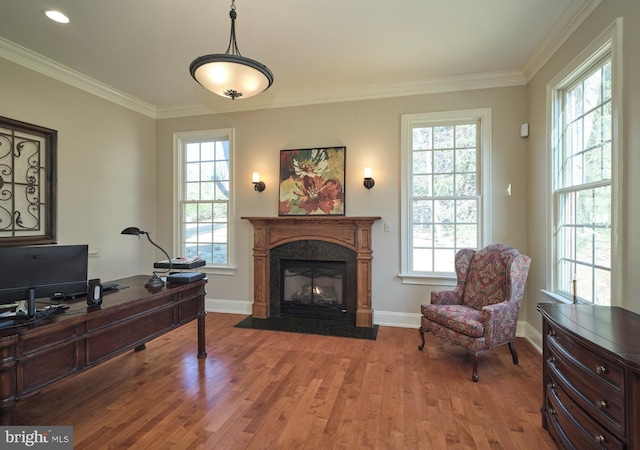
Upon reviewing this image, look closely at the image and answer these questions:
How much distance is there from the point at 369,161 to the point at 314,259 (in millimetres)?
1450

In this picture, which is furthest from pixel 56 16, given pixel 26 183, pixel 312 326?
pixel 312 326

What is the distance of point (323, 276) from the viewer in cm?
410

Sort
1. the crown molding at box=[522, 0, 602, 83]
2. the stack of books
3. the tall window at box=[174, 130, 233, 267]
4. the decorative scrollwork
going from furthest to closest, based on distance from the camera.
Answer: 1. the tall window at box=[174, 130, 233, 267]
2. the decorative scrollwork
3. the stack of books
4. the crown molding at box=[522, 0, 602, 83]

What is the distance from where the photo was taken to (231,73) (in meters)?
2.04

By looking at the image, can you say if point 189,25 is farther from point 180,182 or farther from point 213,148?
point 180,182

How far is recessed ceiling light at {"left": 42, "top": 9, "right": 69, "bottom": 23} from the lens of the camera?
2.54 m

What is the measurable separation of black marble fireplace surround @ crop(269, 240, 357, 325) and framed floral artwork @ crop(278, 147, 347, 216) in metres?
0.43

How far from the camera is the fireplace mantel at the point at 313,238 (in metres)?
3.84

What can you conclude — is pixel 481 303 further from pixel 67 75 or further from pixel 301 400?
pixel 67 75

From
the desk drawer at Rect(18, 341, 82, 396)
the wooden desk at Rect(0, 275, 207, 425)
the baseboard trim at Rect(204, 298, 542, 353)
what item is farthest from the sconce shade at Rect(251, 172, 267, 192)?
the desk drawer at Rect(18, 341, 82, 396)

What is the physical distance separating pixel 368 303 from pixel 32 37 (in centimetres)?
436

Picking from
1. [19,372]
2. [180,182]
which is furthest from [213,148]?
[19,372]

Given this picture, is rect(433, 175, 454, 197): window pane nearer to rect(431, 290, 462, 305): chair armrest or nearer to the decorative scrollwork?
rect(431, 290, 462, 305): chair armrest

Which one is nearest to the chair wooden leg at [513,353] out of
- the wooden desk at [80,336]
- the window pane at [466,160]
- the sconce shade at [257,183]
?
the window pane at [466,160]
